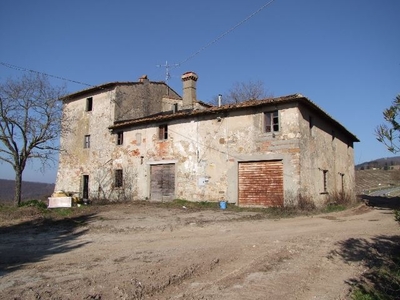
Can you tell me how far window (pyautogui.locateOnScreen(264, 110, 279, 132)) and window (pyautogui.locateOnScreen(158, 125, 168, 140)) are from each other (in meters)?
6.33

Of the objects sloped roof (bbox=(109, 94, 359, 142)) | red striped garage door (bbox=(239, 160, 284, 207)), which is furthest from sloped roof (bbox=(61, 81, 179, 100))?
red striped garage door (bbox=(239, 160, 284, 207))

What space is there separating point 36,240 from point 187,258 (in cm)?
477

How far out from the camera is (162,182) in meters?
18.1

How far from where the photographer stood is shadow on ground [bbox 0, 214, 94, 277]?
6.34 meters

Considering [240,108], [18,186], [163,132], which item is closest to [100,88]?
[163,132]

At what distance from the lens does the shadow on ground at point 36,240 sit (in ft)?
20.8

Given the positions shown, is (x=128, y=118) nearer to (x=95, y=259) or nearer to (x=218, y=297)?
(x=95, y=259)

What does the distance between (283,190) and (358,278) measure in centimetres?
862

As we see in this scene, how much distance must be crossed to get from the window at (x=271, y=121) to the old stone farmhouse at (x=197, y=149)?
2.0 inches

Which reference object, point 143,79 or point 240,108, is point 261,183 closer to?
point 240,108

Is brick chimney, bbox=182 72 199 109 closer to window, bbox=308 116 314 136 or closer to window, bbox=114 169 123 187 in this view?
window, bbox=114 169 123 187

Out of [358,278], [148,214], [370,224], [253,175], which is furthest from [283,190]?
[358,278]

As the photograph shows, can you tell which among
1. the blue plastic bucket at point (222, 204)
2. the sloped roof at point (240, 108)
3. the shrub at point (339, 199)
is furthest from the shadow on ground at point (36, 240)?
the shrub at point (339, 199)

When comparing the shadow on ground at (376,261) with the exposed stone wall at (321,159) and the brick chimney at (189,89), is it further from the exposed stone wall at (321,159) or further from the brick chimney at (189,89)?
the brick chimney at (189,89)
